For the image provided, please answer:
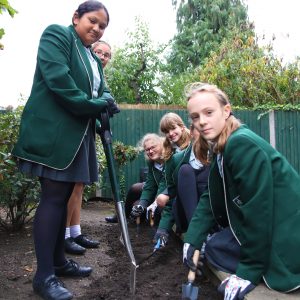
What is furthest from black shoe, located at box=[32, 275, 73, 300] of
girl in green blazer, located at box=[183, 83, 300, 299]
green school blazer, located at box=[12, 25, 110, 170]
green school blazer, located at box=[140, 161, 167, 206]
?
green school blazer, located at box=[140, 161, 167, 206]

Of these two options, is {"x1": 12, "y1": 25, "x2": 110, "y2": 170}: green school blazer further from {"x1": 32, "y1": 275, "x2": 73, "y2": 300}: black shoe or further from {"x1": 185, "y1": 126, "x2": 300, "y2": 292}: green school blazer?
{"x1": 185, "y1": 126, "x2": 300, "y2": 292}: green school blazer

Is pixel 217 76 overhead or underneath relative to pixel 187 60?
underneath

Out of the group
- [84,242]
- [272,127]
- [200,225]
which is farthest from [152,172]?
[272,127]

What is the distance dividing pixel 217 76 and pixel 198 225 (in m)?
11.0

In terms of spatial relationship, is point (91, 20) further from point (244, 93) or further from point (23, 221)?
point (244, 93)

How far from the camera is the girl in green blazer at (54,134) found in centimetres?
240

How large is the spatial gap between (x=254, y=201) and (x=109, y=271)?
130 cm

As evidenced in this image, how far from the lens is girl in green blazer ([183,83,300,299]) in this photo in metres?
2.07

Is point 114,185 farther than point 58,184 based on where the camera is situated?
Yes

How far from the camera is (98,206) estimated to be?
24.1 ft

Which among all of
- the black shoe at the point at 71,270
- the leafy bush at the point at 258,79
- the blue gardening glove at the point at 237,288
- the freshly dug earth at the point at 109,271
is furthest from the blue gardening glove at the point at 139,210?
the leafy bush at the point at 258,79

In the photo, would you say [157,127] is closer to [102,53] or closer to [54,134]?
[102,53]

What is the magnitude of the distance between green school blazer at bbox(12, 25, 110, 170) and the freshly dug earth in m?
0.75

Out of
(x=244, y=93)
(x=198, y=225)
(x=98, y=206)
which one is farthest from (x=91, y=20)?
(x=244, y=93)
